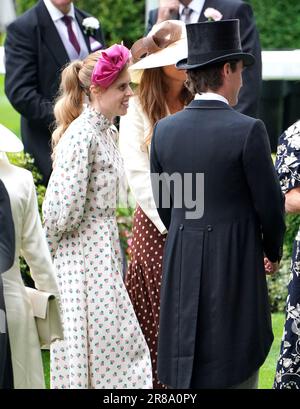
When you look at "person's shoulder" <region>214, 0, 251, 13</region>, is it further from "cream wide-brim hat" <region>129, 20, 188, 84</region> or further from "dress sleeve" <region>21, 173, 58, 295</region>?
"dress sleeve" <region>21, 173, 58, 295</region>

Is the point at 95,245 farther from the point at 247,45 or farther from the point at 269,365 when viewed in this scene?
the point at 247,45

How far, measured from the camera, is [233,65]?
5.19m

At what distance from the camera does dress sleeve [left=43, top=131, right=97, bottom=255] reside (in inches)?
233

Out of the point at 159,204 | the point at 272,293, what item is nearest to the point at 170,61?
the point at 159,204

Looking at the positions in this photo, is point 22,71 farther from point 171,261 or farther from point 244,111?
point 171,261

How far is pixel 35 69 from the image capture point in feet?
26.6

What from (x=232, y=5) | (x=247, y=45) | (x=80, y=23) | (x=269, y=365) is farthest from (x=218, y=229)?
(x=80, y=23)

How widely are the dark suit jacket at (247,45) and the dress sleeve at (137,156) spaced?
115 cm

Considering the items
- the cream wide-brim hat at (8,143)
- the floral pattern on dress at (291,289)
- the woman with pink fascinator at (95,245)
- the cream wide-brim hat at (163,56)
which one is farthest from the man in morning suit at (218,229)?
the cream wide-brim hat at (163,56)

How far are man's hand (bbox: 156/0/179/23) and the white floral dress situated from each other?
1869mm

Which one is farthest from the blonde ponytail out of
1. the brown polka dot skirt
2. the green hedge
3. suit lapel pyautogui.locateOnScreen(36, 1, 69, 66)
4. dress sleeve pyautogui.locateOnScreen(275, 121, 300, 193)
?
the green hedge

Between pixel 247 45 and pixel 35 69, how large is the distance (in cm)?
145
